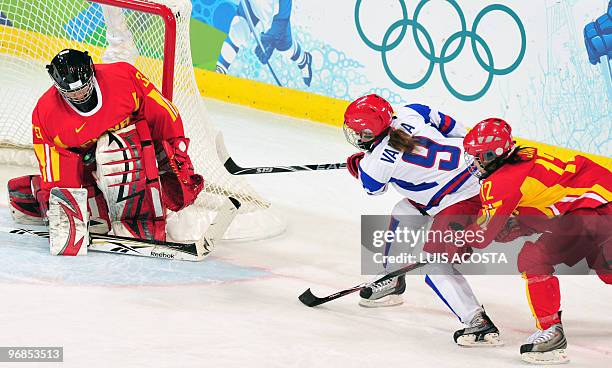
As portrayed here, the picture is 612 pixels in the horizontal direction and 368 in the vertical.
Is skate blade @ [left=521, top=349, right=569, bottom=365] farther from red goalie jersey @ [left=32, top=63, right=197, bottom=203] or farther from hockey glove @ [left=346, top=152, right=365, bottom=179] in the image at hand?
red goalie jersey @ [left=32, top=63, right=197, bottom=203]

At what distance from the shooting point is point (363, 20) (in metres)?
5.59

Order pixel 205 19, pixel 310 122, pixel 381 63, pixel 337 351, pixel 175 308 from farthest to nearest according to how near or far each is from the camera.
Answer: pixel 205 19, pixel 310 122, pixel 381 63, pixel 175 308, pixel 337 351

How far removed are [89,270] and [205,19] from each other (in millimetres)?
3049

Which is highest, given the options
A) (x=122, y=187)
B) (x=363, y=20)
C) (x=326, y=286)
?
(x=363, y=20)

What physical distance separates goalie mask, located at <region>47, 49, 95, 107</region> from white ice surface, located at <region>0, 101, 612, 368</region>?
1.82 ft

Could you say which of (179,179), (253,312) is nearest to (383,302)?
(253,312)

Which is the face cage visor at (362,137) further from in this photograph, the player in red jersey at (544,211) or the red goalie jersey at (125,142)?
the red goalie jersey at (125,142)

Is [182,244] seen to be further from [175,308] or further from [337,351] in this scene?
[337,351]

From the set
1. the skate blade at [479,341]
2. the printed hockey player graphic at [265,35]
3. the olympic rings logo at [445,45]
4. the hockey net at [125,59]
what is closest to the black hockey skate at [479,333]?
the skate blade at [479,341]

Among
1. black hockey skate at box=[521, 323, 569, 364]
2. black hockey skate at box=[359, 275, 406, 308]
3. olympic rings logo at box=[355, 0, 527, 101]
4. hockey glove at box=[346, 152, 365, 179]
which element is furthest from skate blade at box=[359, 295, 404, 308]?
olympic rings logo at box=[355, 0, 527, 101]

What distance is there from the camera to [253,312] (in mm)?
3312

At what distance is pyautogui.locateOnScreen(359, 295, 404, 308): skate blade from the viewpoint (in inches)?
137

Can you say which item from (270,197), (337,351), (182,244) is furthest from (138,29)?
(337,351)

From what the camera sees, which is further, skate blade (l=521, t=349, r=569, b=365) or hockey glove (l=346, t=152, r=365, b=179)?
hockey glove (l=346, t=152, r=365, b=179)
